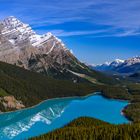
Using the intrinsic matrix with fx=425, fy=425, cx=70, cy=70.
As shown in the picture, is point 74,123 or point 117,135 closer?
point 117,135

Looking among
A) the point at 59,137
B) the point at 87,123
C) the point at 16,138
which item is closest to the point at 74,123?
the point at 87,123

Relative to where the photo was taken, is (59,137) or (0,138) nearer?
(59,137)

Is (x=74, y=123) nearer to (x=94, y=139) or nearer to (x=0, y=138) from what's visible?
(x=0, y=138)

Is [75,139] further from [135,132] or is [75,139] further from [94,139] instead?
[135,132]

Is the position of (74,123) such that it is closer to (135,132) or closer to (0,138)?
(0,138)

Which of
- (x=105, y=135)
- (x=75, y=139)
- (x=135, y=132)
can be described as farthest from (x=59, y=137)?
(x=135, y=132)

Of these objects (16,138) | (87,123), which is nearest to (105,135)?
(87,123)

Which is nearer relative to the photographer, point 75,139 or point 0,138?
point 75,139
